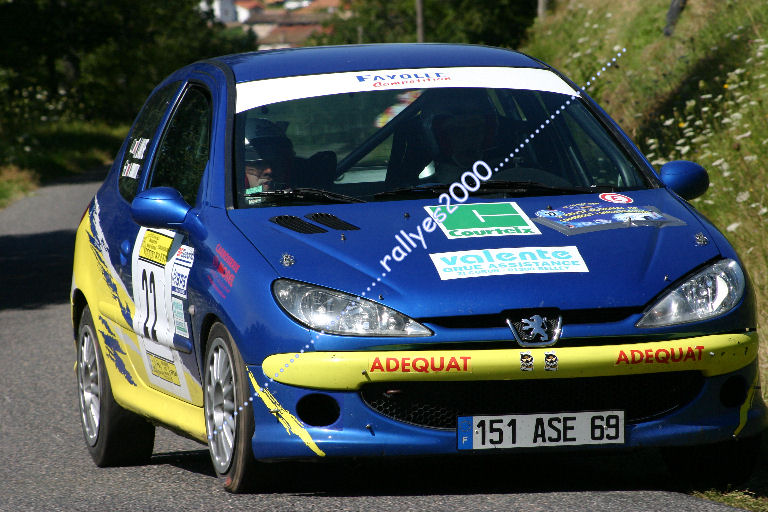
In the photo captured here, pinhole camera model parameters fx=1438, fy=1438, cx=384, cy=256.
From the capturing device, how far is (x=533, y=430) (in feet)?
15.0

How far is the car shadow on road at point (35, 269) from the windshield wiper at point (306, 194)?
756 centimetres

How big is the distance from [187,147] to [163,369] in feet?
3.22

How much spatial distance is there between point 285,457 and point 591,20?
28.2 meters

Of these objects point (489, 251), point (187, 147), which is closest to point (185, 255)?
point (187, 147)

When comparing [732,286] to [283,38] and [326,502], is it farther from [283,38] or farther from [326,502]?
[283,38]

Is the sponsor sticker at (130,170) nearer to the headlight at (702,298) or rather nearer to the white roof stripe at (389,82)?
the white roof stripe at (389,82)

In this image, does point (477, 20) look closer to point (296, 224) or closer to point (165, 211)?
point (165, 211)

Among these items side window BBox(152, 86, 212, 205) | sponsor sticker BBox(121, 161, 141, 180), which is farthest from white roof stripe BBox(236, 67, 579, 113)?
sponsor sticker BBox(121, 161, 141, 180)

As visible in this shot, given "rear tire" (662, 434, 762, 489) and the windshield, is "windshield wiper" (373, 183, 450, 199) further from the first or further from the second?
"rear tire" (662, 434, 762, 489)

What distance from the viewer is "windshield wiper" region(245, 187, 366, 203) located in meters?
5.38

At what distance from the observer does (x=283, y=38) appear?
7293 inches

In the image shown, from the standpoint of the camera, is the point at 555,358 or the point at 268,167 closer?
the point at 555,358

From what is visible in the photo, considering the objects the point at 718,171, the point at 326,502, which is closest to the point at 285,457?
the point at 326,502

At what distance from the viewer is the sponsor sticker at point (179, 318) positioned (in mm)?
5262
